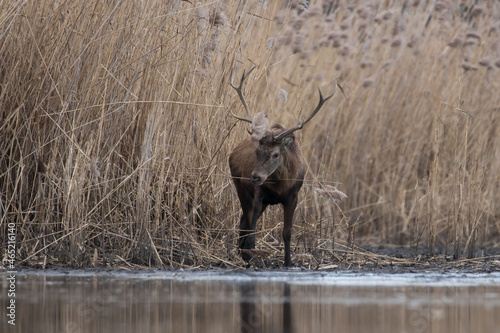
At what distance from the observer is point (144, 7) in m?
7.95

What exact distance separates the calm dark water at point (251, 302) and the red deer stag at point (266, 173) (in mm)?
767

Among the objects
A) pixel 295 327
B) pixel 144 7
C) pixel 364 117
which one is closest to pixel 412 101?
pixel 364 117

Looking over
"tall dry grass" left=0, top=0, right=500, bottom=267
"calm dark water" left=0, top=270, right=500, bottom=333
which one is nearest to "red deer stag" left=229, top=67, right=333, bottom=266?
"tall dry grass" left=0, top=0, right=500, bottom=267

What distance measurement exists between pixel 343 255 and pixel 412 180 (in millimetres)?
3000

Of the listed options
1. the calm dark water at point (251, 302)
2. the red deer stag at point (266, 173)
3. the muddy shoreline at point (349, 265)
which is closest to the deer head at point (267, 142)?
the red deer stag at point (266, 173)

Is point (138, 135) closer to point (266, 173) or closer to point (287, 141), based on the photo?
point (266, 173)

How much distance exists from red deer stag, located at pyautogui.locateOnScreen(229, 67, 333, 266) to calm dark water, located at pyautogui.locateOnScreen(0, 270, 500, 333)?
77 centimetres

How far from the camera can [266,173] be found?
7707mm

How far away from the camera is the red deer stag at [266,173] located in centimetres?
780

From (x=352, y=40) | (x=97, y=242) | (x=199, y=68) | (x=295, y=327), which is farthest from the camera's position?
(x=352, y=40)

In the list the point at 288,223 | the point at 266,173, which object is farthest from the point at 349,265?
the point at 266,173

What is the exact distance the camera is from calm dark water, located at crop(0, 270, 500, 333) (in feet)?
15.7

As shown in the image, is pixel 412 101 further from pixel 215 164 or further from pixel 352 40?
pixel 215 164

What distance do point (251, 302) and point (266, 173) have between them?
2.25 m
